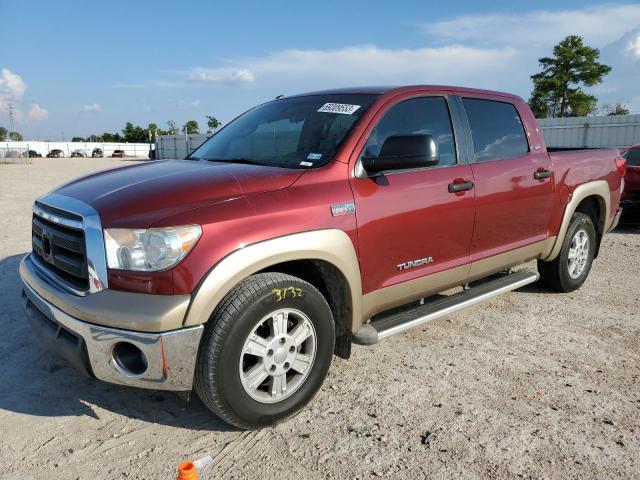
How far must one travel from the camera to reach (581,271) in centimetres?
549

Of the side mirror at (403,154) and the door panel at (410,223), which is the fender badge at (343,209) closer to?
the door panel at (410,223)

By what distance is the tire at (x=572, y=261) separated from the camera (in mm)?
5121

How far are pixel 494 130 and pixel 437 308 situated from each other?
1.63 m

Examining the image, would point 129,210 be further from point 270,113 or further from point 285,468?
point 270,113

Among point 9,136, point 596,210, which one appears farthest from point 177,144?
point 9,136

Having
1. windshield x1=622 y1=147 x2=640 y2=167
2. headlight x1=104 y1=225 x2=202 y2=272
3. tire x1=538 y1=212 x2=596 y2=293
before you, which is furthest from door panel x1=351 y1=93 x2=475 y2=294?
windshield x1=622 y1=147 x2=640 y2=167

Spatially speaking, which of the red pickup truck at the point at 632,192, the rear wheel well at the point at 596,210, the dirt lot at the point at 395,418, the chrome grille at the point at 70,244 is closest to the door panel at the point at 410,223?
the dirt lot at the point at 395,418

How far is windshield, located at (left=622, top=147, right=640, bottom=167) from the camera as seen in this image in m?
9.09

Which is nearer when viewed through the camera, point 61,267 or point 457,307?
point 61,267

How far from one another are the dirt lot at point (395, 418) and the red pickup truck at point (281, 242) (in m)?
0.28

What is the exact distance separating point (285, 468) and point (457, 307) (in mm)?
1804

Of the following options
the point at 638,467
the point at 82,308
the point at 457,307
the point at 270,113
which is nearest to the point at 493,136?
the point at 457,307

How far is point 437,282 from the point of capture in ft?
12.2

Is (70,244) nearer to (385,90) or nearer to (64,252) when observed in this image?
(64,252)
